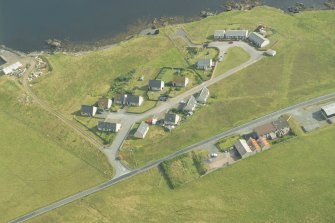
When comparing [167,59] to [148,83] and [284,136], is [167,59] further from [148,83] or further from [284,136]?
[284,136]

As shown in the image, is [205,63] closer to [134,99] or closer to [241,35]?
[241,35]

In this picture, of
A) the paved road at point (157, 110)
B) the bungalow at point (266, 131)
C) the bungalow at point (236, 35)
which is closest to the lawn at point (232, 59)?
the paved road at point (157, 110)

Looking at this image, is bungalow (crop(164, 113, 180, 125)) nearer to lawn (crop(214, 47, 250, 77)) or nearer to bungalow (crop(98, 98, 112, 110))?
bungalow (crop(98, 98, 112, 110))

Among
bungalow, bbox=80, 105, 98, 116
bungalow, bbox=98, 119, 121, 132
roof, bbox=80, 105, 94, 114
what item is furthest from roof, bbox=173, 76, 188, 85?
roof, bbox=80, 105, 94, 114

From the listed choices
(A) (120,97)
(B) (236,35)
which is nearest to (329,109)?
(B) (236,35)

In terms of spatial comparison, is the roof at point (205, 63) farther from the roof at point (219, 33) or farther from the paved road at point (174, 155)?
the paved road at point (174, 155)
